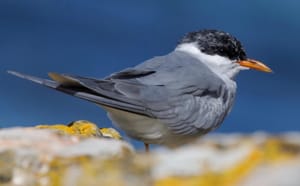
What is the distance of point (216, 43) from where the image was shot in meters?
7.45

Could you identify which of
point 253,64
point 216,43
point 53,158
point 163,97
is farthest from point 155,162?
point 253,64

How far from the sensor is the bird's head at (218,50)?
7387mm

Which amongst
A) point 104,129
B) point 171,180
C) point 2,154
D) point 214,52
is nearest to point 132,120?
point 104,129

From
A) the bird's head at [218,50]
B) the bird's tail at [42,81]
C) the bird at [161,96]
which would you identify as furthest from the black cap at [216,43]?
the bird's tail at [42,81]

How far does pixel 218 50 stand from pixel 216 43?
0.26 ft

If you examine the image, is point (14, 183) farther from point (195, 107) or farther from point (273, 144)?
point (195, 107)

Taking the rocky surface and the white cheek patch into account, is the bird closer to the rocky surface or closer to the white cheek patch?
the white cheek patch

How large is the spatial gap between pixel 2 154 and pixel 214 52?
14.2ft

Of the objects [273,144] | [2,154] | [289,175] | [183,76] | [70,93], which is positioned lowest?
[289,175]

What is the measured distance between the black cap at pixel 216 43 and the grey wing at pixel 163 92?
2.44ft

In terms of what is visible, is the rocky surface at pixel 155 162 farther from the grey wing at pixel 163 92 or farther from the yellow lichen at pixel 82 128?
the grey wing at pixel 163 92

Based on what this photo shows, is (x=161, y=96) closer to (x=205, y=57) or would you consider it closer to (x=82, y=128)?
(x=82, y=128)

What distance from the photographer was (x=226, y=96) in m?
6.84

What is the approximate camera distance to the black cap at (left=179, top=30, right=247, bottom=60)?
7.41 metres
